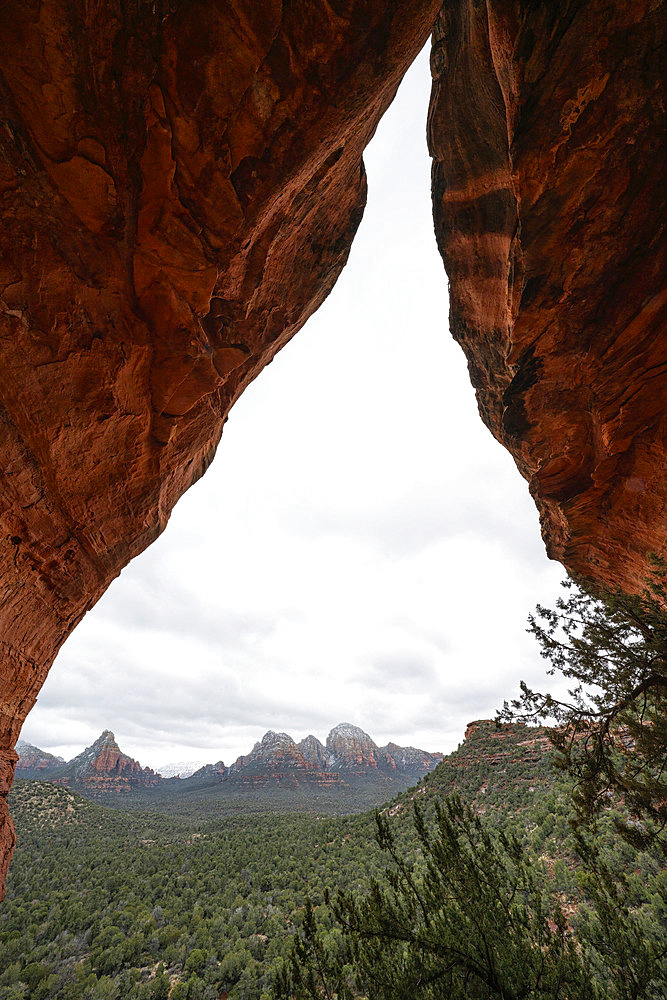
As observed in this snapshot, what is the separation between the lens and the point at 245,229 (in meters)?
7.52

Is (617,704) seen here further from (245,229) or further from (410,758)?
(410,758)

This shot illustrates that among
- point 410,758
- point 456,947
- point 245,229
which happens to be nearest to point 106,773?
point 410,758

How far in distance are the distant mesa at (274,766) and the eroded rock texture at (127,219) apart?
100 meters

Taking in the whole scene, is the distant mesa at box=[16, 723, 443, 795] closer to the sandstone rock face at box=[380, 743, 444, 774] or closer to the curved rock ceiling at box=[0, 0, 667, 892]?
the sandstone rock face at box=[380, 743, 444, 774]

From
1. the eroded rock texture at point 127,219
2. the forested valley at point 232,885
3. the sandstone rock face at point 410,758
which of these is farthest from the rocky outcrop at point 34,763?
the eroded rock texture at point 127,219

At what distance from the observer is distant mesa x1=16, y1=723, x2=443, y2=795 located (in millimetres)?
94875

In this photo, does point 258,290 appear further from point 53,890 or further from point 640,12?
point 53,890

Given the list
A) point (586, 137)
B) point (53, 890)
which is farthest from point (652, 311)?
Answer: point (53, 890)

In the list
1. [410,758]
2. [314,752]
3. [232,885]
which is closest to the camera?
[232,885]

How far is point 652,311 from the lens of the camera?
6719mm

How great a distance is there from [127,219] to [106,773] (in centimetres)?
12691

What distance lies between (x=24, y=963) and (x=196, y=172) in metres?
26.3

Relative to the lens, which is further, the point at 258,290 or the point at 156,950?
the point at 156,950

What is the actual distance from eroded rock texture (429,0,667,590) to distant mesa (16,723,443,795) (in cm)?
10610
